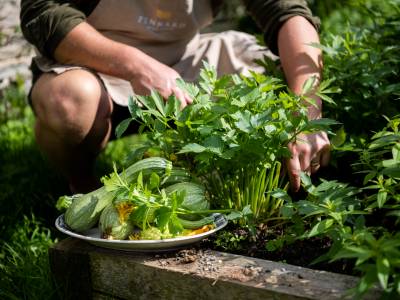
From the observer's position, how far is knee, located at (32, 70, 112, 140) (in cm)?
234

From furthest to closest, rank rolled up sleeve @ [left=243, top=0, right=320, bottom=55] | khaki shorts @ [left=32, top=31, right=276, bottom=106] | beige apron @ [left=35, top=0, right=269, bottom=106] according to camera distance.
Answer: khaki shorts @ [left=32, top=31, right=276, bottom=106] < beige apron @ [left=35, top=0, right=269, bottom=106] < rolled up sleeve @ [left=243, top=0, right=320, bottom=55]

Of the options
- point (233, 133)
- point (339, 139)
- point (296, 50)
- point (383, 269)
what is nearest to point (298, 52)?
point (296, 50)

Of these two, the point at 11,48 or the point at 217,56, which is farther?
the point at 11,48

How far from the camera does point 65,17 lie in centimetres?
240

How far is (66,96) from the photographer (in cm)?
234

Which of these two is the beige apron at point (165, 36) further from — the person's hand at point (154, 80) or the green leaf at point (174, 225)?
the green leaf at point (174, 225)

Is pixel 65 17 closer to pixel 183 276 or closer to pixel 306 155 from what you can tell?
pixel 306 155

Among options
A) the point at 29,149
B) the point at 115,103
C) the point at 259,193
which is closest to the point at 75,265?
the point at 259,193

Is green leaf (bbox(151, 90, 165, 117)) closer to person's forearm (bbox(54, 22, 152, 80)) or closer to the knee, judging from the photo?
person's forearm (bbox(54, 22, 152, 80))

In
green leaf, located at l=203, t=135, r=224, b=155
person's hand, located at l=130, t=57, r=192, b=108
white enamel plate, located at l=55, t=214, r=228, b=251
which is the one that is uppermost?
green leaf, located at l=203, t=135, r=224, b=155

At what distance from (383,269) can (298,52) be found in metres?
1.19

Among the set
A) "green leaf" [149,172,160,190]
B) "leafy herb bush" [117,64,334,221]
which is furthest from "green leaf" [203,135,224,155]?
"green leaf" [149,172,160,190]

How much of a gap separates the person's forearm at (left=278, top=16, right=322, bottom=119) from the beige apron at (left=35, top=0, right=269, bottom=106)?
340 millimetres

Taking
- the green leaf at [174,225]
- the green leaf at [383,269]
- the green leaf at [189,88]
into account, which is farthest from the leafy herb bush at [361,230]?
the green leaf at [189,88]
